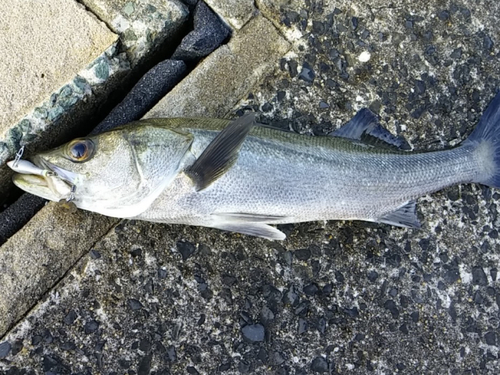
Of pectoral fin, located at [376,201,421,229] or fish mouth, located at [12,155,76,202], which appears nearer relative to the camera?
fish mouth, located at [12,155,76,202]

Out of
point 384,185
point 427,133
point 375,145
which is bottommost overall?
point 384,185

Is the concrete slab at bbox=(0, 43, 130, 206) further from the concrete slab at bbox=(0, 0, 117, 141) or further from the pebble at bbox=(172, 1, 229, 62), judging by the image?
the pebble at bbox=(172, 1, 229, 62)

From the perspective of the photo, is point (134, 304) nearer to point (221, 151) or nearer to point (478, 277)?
point (221, 151)

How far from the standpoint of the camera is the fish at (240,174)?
2.76m

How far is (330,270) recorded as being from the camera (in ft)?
11.0

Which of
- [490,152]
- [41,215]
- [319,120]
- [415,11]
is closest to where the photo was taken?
[41,215]

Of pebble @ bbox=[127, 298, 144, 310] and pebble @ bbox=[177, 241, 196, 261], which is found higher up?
pebble @ bbox=[177, 241, 196, 261]

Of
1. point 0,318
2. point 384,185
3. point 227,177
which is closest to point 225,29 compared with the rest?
point 227,177

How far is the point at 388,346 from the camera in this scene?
3318 mm

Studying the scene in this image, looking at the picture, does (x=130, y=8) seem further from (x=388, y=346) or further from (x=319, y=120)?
(x=388, y=346)

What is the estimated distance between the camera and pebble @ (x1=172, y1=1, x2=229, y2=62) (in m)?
3.45

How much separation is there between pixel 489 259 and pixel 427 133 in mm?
977

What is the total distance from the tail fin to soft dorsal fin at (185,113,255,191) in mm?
1543

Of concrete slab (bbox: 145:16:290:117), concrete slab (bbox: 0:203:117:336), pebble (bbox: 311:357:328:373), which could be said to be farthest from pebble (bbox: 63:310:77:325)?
pebble (bbox: 311:357:328:373)
